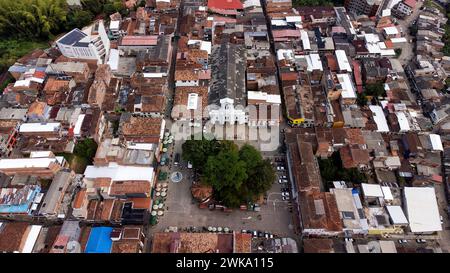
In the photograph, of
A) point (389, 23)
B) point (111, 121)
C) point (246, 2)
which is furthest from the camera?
point (246, 2)

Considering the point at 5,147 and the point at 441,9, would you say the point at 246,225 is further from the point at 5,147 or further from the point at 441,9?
the point at 441,9

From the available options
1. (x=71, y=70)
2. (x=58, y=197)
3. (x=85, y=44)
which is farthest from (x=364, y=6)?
(x=58, y=197)

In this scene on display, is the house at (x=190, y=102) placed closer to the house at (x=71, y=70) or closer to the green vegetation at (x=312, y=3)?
the house at (x=71, y=70)

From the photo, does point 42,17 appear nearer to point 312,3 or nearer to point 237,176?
point 237,176

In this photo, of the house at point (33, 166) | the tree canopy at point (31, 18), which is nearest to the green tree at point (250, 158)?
the house at point (33, 166)

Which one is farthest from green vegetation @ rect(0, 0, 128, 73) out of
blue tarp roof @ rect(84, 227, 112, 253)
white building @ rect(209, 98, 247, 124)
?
blue tarp roof @ rect(84, 227, 112, 253)

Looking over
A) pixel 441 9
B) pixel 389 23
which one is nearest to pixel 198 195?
pixel 389 23
